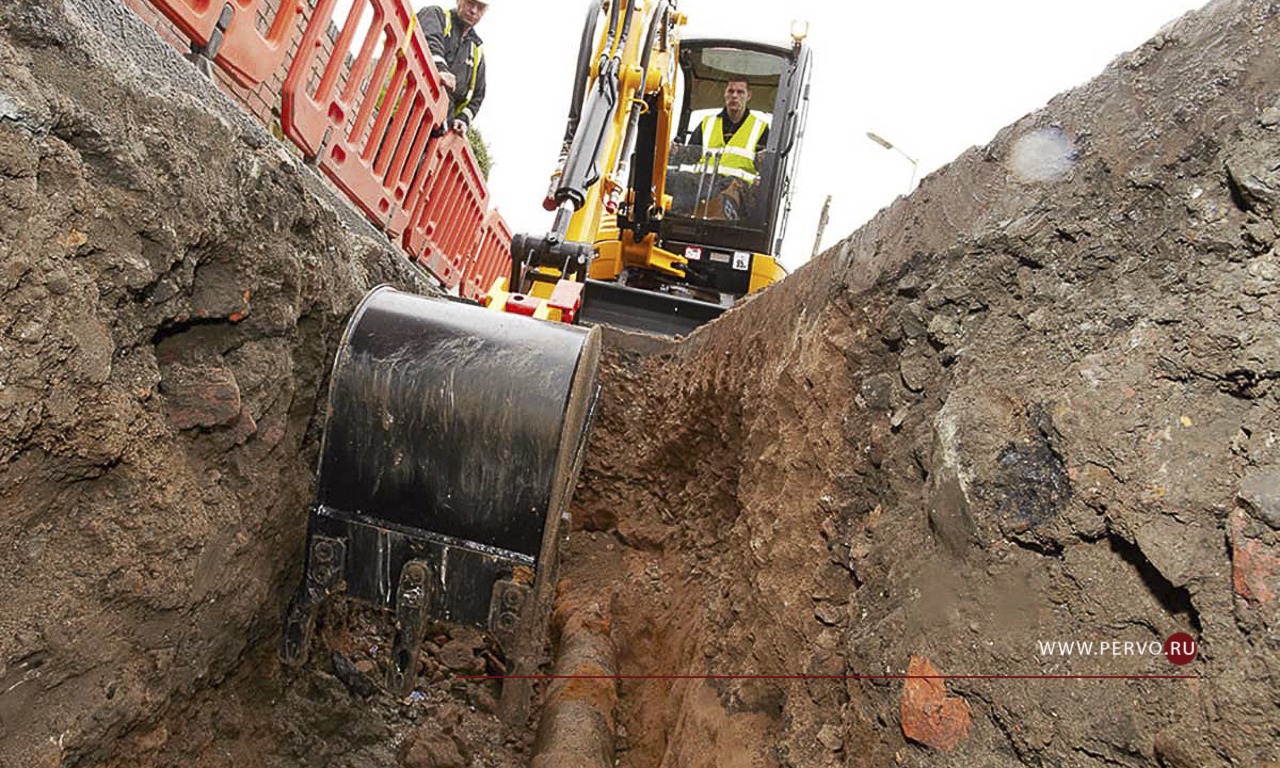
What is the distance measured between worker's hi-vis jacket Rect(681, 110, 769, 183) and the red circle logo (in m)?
5.29

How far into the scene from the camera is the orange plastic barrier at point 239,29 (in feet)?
9.84

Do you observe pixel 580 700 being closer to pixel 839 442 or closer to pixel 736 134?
pixel 839 442

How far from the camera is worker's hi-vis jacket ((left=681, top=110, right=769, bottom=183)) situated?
6.02 metres

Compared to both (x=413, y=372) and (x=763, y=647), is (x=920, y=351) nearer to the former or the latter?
(x=763, y=647)

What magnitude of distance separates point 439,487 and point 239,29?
100.0 inches

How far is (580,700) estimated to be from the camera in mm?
2801

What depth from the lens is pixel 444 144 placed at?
7.12 m

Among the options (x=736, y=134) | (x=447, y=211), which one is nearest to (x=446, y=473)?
(x=736, y=134)

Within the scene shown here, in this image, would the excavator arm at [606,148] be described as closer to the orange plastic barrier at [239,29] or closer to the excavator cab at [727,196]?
the excavator cab at [727,196]

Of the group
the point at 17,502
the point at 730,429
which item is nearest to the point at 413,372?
the point at 17,502

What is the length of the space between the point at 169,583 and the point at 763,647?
5.32ft

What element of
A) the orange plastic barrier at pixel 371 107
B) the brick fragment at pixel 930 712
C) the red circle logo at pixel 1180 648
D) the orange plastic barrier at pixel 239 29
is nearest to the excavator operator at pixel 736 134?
the orange plastic barrier at pixel 371 107

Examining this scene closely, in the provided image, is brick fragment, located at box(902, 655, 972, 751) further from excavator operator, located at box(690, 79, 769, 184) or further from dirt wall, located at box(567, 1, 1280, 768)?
excavator operator, located at box(690, 79, 769, 184)

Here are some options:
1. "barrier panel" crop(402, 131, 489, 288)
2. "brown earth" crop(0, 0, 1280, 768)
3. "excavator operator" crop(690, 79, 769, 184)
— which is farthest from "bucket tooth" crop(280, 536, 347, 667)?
"barrier panel" crop(402, 131, 489, 288)
